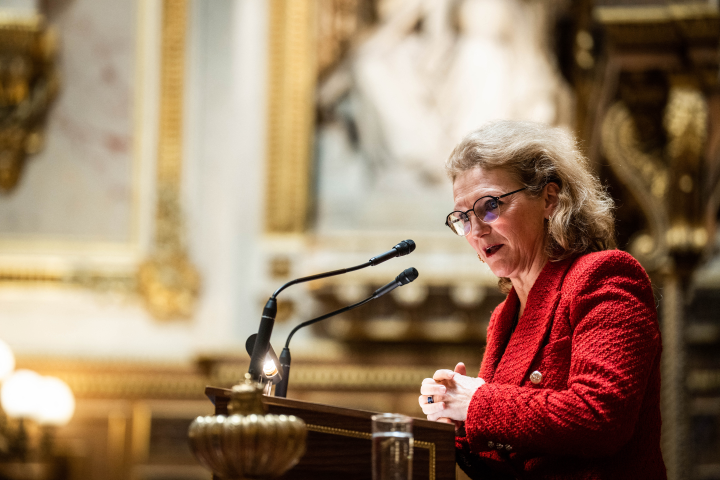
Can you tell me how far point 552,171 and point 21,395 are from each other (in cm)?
342

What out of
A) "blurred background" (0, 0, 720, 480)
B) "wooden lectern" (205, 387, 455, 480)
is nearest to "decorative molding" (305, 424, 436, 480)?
"wooden lectern" (205, 387, 455, 480)

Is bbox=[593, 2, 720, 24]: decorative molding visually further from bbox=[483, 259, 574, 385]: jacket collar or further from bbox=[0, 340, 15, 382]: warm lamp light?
bbox=[0, 340, 15, 382]: warm lamp light

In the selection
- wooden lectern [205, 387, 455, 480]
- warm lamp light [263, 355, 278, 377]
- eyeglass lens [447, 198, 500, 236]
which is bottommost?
wooden lectern [205, 387, 455, 480]

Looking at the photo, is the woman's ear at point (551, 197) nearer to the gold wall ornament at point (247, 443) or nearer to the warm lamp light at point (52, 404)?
the gold wall ornament at point (247, 443)

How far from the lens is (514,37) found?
4.85 metres

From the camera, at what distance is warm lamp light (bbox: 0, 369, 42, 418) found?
4426mm

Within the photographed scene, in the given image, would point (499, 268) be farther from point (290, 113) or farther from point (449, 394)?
point (290, 113)

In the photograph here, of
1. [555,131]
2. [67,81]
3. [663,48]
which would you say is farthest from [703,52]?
[67,81]

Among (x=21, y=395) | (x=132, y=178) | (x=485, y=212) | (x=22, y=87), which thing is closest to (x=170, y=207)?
(x=132, y=178)

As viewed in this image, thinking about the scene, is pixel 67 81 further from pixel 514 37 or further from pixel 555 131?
pixel 555 131

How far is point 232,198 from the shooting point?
4945 millimetres

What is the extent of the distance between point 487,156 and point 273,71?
316 centimetres

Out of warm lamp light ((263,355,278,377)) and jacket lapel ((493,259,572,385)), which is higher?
jacket lapel ((493,259,572,385))

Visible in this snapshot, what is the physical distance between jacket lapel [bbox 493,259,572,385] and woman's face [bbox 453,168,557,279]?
0.24ft
